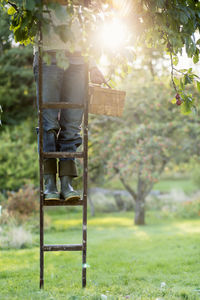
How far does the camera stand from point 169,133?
11.4 metres

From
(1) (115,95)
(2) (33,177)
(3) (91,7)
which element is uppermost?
(3) (91,7)

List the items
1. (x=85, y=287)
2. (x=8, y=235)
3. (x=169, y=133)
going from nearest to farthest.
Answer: (x=85, y=287)
(x=8, y=235)
(x=169, y=133)

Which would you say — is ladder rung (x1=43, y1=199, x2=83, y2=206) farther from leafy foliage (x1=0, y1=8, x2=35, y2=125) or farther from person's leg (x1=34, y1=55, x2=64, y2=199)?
leafy foliage (x1=0, y1=8, x2=35, y2=125)

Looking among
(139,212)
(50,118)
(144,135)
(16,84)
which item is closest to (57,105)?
(50,118)

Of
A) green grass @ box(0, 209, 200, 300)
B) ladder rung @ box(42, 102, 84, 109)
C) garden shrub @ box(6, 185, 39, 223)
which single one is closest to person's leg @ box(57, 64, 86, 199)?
ladder rung @ box(42, 102, 84, 109)

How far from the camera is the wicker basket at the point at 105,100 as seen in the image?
10.7 feet

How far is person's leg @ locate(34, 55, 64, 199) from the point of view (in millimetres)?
3115

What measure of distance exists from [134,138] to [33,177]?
436cm

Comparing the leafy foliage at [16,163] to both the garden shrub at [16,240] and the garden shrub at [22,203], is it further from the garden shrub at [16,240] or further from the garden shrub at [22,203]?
the garden shrub at [16,240]

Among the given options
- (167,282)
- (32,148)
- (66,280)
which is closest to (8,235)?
(66,280)

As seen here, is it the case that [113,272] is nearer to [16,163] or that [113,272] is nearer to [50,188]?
[50,188]

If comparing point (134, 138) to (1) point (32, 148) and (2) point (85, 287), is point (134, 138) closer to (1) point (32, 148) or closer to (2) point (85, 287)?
(1) point (32, 148)

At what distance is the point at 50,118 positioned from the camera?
316cm

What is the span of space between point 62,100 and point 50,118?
23cm
